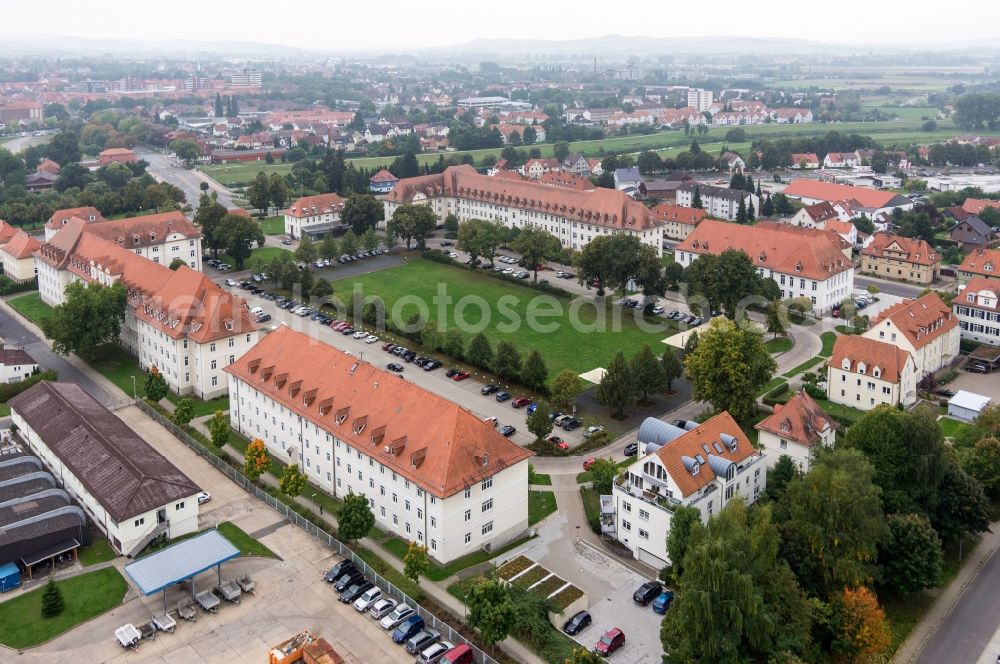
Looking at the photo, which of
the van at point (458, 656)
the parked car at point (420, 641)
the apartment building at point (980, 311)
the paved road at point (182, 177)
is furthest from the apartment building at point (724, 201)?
the van at point (458, 656)

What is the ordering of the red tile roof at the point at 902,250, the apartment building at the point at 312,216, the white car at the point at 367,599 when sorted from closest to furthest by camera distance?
the white car at the point at 367,599, the red tile roof at the point at 902,250, the apartment building at the point at 312,216

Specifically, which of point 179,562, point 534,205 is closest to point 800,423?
point 179,562

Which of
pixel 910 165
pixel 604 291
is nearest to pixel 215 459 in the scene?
pixel 604 291

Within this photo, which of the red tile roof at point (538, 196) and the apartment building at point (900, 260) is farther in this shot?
the red tile roof at point (538, 196)

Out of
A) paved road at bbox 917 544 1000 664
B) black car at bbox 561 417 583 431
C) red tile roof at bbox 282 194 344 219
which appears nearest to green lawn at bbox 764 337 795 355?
black car at bbox 561 417 583 431

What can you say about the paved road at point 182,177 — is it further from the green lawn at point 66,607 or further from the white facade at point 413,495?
the green lawn at point 66,607

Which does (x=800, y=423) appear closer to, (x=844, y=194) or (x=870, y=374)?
(x=870, y=374)
